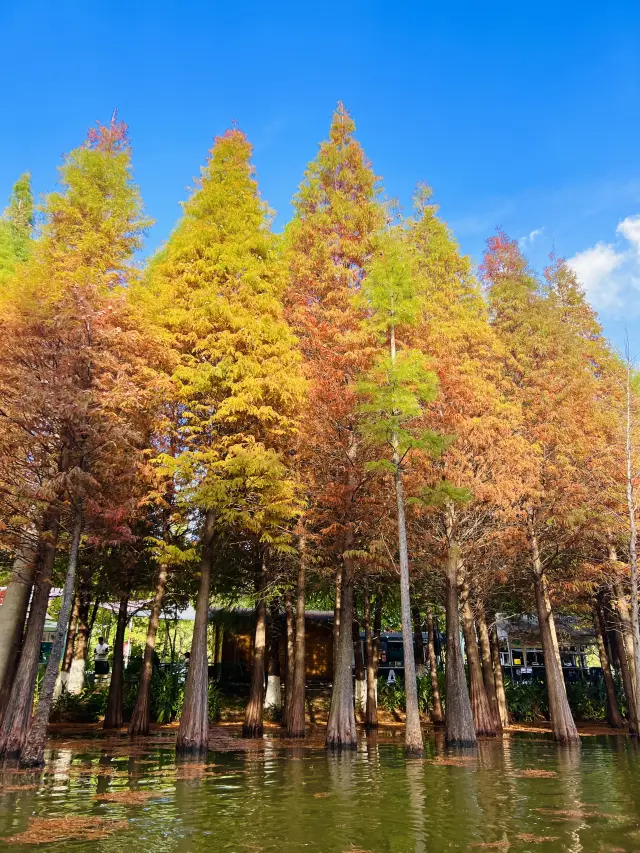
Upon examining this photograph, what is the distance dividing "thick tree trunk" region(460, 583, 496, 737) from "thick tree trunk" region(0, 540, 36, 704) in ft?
46.2

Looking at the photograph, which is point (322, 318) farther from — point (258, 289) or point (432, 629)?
point (432, 629)

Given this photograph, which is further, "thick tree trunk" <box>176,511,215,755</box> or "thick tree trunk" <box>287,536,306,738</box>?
"thick tree trunk" <box>287,536,306,738</box>

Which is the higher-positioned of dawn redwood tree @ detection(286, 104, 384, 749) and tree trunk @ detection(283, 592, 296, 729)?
dawn redwood tree @ detection(286, 104, 384, 749)

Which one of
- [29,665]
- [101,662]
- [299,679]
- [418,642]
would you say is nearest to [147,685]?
[299,679]

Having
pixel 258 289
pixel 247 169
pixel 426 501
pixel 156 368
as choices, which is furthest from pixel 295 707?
pixel 247 169

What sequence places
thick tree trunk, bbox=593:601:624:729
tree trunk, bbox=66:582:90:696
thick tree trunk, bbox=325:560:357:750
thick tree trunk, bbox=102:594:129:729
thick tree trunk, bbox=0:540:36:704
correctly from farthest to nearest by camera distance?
1. thick tree trunk, bbox=593:601:624:729
2. tree trunk, bbox=66:582:90:696
3. thick tree trunk, bbox=102:594:129:729
4. thick tree trunk, bbox=325:560:357:750
5. thick tree trunk, bbox=0:540:36:704

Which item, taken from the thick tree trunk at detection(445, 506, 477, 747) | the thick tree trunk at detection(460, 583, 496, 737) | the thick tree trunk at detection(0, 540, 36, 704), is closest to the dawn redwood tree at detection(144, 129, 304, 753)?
the thick tree trunk at detection(0, 540, 36, 704)

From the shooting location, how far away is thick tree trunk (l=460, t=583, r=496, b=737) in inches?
835

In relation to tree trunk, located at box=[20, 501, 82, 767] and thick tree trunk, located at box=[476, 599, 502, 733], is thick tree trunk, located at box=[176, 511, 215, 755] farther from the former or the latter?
thick tree trunk, located at box=[476, 599, 502, 733]

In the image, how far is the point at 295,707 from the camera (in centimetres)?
2019

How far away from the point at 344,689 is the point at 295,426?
8.19 m

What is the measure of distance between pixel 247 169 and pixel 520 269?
11854 millimetres

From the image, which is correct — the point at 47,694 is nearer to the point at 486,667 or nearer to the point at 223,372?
the point at 223,372

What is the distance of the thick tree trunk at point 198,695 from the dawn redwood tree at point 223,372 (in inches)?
1.0
